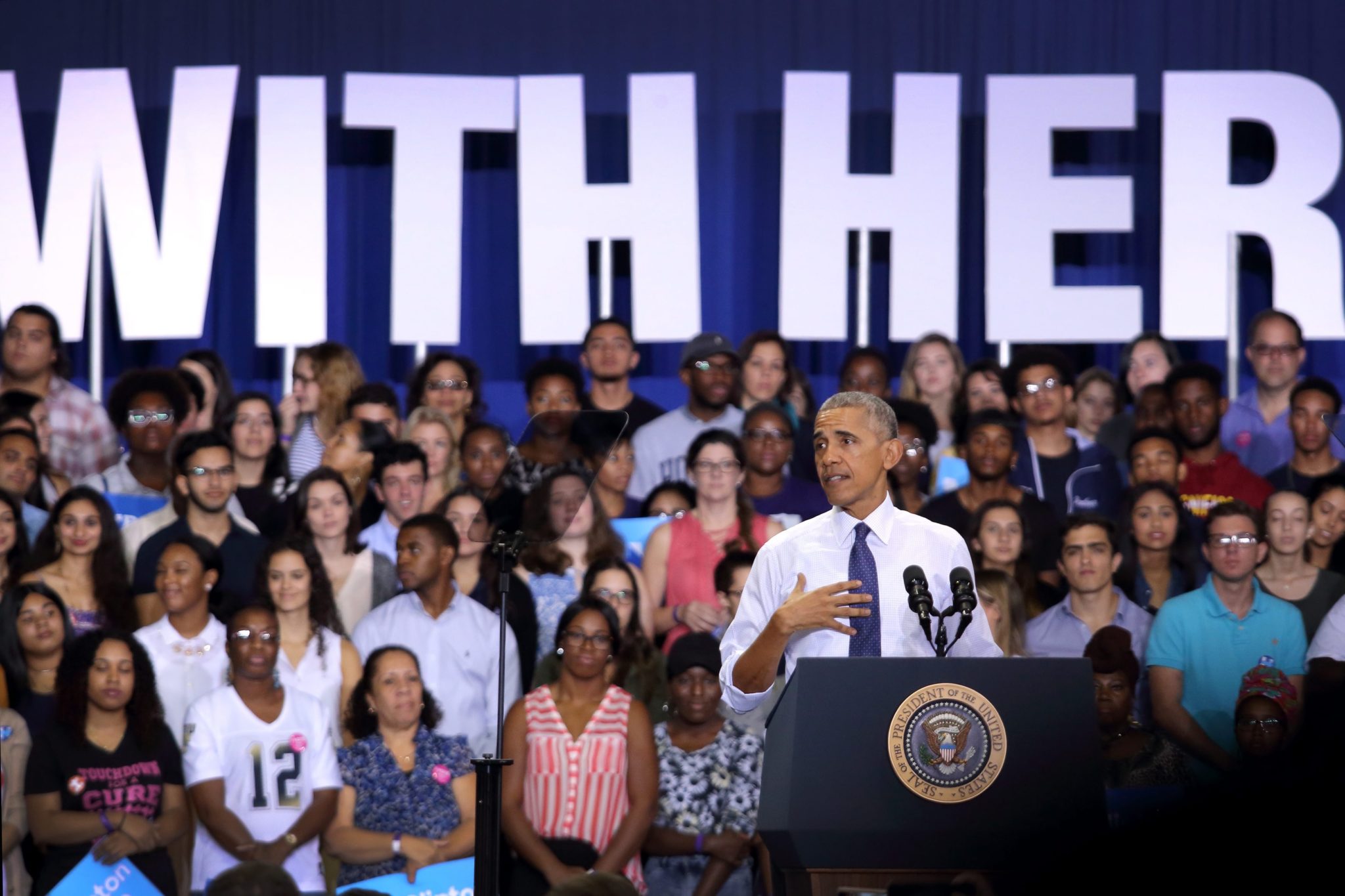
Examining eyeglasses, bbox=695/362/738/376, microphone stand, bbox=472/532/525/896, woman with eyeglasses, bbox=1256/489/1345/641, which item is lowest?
microphone stand, bbox=472/532/525/896

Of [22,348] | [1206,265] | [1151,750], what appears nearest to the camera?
[1151,750]

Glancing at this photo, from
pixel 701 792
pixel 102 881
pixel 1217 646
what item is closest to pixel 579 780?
pixel 701 792

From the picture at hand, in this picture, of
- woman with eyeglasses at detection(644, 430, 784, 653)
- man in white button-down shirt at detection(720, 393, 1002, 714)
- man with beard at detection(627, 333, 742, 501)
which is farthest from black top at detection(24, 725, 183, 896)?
man in white button-down shirt at detection(720, 393, 1002, 714)

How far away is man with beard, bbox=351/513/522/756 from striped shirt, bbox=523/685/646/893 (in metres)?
0.36

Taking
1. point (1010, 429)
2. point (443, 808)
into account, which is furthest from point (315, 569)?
point (1010, 429)

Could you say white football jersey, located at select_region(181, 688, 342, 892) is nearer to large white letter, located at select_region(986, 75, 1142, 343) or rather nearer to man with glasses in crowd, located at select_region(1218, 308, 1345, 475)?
man with glasses in crowd, located at select_region(1218, 308, 1345, 475)

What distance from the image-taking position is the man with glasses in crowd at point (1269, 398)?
7.39 m

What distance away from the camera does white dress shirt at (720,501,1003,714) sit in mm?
3654

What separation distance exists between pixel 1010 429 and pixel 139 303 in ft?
16.8

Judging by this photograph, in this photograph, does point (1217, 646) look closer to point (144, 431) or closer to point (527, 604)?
point (527, 604)

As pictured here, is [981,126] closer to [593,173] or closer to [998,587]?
[593,173]

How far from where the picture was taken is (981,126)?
9.61 meters

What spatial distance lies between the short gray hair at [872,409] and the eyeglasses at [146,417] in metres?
4.04

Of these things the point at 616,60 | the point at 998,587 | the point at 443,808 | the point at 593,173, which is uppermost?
the point at 616,60
